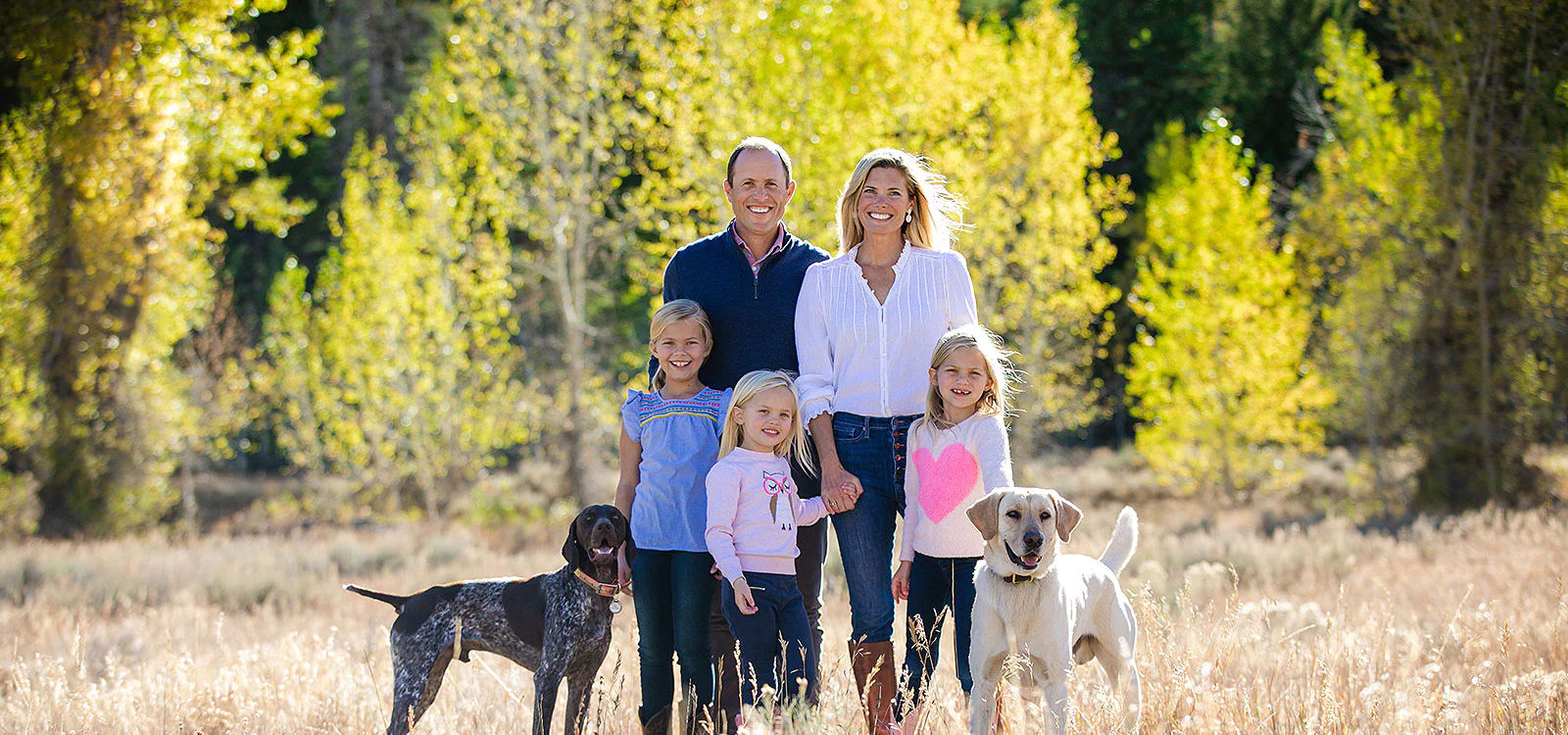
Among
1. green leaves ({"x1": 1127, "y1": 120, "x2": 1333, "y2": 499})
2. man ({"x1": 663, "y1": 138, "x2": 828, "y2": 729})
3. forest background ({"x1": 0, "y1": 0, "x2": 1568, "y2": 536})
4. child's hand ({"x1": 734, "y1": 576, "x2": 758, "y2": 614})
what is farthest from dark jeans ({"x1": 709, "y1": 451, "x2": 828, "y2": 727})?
green leaves ({"x1": 1127, "y1": 120, "x2": 1333, "y2": 499})

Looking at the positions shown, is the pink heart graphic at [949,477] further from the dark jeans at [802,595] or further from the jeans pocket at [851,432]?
the dark jeans at [802,595]

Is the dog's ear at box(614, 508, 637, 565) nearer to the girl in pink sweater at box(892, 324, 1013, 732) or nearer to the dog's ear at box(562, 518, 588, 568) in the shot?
the dog's ear at box(562, 518, 588, 568)

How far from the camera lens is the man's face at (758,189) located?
3.88 m

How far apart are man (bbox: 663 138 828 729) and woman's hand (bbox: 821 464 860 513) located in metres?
0.20

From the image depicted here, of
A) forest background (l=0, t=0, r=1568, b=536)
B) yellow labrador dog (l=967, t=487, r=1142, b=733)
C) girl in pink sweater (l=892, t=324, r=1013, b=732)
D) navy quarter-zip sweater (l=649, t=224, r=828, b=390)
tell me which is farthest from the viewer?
forest background (l=0, t=0, r=1568, b=536)

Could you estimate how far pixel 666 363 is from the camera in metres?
3.79

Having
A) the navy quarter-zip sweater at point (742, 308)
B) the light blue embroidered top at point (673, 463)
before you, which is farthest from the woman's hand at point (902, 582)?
the navy quarter-zip sweater at point (742, 308)

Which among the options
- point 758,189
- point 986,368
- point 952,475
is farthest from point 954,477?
point 758,189

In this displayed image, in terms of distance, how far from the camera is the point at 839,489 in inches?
143

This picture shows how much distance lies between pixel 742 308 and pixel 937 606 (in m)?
1.27

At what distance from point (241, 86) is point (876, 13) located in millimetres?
7968

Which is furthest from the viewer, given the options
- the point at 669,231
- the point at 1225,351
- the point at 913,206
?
the point at 1225,351

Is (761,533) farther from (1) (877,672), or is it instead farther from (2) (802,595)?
(1) (877,672)

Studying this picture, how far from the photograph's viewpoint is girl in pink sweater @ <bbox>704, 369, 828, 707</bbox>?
3.53 metres
